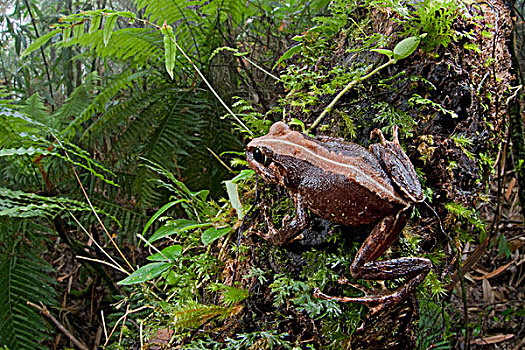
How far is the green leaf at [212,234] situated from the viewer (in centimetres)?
131

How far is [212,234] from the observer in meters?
1.34

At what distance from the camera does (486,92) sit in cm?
129

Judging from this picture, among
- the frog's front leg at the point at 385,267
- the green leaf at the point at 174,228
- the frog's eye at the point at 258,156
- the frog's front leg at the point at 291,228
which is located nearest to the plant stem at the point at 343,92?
the frog's eye at the point at 258,156

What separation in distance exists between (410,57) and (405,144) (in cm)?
32

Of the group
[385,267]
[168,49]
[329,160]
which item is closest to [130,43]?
[168,49]

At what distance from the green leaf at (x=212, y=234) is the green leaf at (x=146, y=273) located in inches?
7.6

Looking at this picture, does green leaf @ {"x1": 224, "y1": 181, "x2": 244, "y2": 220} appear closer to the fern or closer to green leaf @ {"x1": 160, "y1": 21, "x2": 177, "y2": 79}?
green leaf @ {"x1": 160, "y1": 21, "x2": 177, "y2": 79}

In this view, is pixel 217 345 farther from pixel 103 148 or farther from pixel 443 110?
pixel 103 148

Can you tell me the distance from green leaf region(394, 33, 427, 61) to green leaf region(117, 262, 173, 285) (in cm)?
111

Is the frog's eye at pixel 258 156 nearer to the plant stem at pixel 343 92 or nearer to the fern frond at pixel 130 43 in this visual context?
the plant stem at pixel 343 92

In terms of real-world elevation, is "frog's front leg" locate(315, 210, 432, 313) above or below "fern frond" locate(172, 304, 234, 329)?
above

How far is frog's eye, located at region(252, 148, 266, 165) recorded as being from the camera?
4.37 feet

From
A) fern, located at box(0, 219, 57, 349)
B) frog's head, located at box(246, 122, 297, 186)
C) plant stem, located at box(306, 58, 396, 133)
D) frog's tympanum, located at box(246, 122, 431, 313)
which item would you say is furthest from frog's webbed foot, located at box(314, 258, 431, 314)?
fern, located at box(0, 219, 57, 349)

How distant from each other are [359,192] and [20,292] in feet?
7.70
